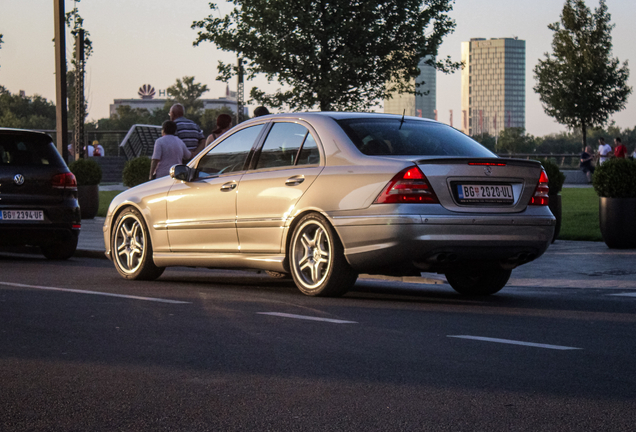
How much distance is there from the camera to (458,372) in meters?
4.93

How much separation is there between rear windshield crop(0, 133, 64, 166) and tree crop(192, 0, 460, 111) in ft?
49.4

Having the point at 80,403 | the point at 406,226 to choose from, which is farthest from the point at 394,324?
the point at 80,403

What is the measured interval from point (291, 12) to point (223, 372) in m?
22.9

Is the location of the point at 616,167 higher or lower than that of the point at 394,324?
higher

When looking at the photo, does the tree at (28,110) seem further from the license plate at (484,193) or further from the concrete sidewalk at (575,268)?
the license plate at (484,193)

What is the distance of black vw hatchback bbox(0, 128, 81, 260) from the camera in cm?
1212

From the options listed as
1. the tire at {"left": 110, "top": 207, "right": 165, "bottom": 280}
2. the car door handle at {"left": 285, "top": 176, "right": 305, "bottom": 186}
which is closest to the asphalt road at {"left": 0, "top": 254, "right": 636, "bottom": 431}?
the car door handle at {"left": 285, "top": 176, "right": 305, "bottom": 186}

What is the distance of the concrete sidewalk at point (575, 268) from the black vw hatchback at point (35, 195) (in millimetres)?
849

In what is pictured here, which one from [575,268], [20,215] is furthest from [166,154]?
[575,268]

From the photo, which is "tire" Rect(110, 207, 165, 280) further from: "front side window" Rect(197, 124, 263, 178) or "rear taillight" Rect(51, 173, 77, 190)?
"rear taillight" Rect(51, 173, 77, 190)

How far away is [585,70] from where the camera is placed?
138 feet

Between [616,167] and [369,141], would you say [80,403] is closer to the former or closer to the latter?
[369,141]

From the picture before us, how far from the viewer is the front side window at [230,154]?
29.9 ft

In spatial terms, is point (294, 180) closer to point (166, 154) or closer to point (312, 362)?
point (312, 362)
